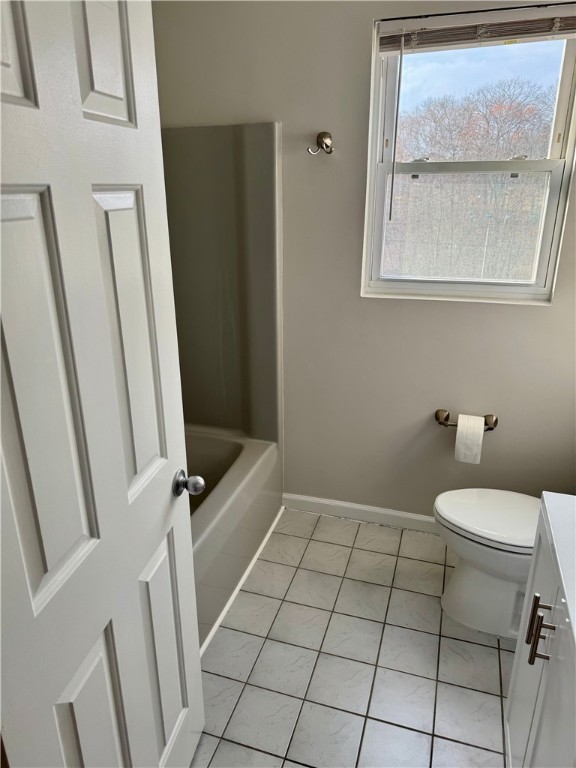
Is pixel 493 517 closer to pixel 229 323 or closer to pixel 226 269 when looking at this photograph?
pixel 229 323

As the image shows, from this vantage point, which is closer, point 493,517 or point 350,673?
point 350,673

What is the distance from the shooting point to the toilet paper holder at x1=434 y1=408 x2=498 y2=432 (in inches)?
89.7

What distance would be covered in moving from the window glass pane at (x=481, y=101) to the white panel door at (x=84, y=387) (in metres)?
1.41

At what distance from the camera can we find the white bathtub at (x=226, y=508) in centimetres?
193

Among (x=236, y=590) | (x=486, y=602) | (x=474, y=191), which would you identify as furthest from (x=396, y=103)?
(x=236, y=590)

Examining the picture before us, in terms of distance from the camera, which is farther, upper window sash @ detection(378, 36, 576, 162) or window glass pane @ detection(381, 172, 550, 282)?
window glass pane @ detection(381, 172, 550, 282)

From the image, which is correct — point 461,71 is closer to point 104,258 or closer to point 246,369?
point 246,369

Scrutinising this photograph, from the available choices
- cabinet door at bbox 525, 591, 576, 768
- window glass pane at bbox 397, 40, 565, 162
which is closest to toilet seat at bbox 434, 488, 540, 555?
cabinet door at bbox 525, 591, 576, 768

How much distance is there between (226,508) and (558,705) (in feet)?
4.32

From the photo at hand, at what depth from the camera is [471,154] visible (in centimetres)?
209

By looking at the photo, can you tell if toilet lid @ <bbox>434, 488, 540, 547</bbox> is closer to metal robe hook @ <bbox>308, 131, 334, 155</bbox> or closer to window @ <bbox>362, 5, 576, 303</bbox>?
window @ <bbox>362, 5, 576, 303</bbox>

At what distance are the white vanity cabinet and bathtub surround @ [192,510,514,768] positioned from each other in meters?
0.26

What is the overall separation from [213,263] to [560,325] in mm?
1519

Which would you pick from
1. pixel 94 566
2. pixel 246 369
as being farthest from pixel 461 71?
pixel 94 566
